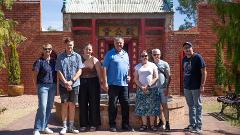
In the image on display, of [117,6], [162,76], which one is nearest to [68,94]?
[162,76]

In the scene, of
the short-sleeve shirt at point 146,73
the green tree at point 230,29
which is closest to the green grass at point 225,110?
the short-sleeve shirt at point 146,73

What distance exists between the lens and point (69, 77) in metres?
7.61

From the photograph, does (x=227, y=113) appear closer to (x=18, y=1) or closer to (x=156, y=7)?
(x=156, y=7)

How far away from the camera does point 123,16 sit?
668 inches

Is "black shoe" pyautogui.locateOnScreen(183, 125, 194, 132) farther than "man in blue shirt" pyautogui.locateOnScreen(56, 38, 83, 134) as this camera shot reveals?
Yes

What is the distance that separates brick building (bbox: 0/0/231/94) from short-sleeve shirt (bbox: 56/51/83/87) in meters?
9.09

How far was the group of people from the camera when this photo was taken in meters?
7.57

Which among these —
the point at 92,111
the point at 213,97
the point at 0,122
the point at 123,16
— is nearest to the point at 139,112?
the point at 92,111

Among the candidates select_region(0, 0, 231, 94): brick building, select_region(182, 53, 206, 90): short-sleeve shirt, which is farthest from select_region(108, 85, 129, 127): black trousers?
select_region(0, 0, 231, 94): brick building

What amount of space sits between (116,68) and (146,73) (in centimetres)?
59

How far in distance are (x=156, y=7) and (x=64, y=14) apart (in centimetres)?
388

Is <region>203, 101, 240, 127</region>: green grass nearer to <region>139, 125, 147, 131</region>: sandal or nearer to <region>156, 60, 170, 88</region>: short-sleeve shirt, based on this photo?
<region>156, 60, 170, 88</region>: short-sleeve shirt

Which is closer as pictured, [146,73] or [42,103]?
[42,103]

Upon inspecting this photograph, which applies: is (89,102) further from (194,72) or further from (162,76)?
(194,72)
